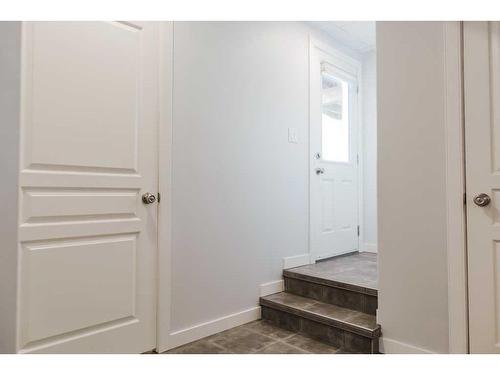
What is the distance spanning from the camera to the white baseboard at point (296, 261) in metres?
2.79

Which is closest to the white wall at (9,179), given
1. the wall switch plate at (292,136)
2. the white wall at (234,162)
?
the white wall at (234,162)

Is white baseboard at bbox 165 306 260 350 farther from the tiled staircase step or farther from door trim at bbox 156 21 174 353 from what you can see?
the tiled staircase step

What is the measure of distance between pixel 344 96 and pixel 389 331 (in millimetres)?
2509

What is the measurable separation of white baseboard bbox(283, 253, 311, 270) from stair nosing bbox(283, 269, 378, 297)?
0.07 m

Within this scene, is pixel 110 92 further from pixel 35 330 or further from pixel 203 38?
pixel 35 330

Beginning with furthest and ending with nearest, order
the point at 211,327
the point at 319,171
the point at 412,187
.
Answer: the point at 319,171 → the point at 211,327 → the point at 412,187

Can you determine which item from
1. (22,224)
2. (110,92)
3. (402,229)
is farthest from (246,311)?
(110,92)

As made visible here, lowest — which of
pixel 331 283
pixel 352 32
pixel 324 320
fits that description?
pixel 324 320

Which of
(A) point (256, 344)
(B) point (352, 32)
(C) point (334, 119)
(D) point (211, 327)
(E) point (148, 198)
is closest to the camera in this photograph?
(E) point (148, 198)

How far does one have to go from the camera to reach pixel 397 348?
1855 millimetres

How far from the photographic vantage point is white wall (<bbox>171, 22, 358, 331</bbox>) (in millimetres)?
2135

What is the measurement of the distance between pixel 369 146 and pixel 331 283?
6.34ft

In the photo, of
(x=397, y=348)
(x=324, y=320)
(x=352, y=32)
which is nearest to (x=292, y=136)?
(x=352, y=32)

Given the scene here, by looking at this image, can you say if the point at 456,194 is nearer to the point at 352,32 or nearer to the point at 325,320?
the point at 325,320
